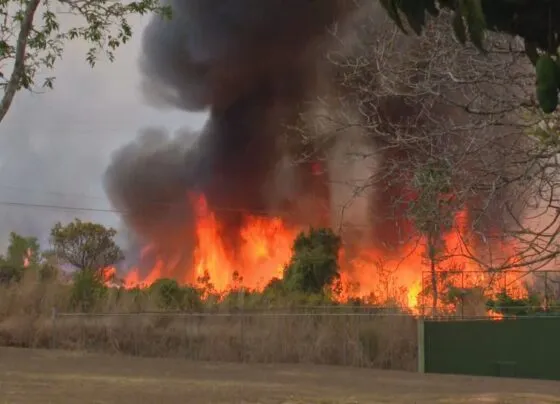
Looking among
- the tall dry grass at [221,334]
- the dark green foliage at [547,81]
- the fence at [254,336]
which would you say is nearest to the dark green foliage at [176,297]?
the tall dry grass at [221,334]

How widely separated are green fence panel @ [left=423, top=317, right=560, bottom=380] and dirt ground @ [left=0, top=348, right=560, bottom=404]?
99cm

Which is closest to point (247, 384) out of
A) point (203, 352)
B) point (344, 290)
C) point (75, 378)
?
point (75, 378)

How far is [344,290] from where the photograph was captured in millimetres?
33500

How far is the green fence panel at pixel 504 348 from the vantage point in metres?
16.9

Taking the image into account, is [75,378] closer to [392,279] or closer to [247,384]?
[247,384]

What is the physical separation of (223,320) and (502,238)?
14.8 metres

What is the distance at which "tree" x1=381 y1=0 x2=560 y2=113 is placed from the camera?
248 cm

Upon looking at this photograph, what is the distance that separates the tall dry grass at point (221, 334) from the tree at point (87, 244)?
29.1 metres

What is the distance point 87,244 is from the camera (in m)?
51.7

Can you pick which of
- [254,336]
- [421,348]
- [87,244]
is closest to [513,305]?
[421,348]

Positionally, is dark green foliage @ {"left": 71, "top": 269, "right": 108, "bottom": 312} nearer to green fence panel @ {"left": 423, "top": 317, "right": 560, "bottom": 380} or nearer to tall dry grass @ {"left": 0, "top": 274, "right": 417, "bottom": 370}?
tall dry grass @ {"left": 0, "top": 274, "right": 417, "bottom": 370}

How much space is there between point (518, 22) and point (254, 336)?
18396mm

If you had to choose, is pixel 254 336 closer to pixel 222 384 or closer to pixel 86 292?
pixel 86 292

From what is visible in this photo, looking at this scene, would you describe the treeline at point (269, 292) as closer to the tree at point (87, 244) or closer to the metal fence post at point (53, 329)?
the metal fence post at point (53, 329)
